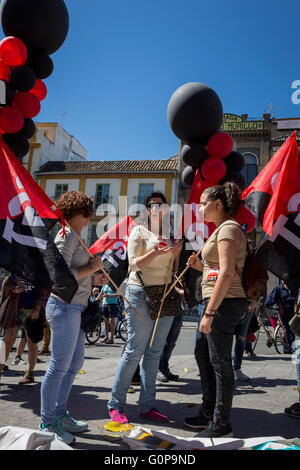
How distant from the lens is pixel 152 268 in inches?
130

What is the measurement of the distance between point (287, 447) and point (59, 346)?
1599 millimetres

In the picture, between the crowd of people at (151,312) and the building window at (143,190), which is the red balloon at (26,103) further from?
the building window at (143,190)

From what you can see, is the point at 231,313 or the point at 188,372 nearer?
the point at 231,313

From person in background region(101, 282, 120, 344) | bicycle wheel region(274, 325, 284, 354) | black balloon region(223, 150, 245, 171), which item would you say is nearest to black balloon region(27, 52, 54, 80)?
black balloon region(223, 150, 245, 171)

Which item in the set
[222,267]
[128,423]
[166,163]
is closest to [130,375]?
[128,423]

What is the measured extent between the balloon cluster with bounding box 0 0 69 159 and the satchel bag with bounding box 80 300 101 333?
6.41 ft

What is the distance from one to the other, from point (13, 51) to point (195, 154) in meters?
2.32

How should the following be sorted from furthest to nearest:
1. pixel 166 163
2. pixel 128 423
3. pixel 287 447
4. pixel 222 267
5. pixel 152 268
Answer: pixel 166 163 → pixel 152 268 → pixel 128 423 → pixel 222 267 → pixel 287 447

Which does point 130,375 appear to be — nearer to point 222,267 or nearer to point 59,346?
point 59,346

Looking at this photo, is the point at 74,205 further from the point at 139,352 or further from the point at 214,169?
the point at 214,169

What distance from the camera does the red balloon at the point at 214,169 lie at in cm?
457

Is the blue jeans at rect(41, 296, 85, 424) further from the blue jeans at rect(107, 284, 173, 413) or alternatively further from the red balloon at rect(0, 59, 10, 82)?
the red balloon at rect(0, 59, 10, 82)

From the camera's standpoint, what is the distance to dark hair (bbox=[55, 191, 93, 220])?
304 cm

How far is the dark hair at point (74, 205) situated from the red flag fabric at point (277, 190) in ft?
5.23
